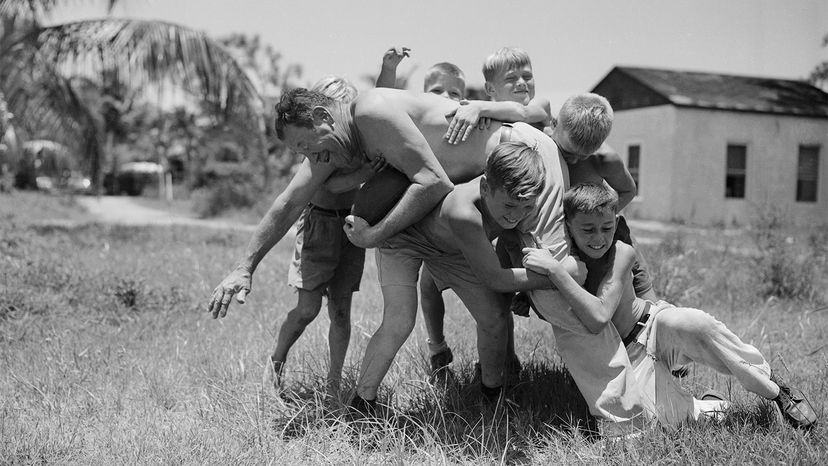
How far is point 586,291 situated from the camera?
306cm

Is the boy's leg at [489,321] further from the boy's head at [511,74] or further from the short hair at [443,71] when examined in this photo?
the short hair at [443,71]

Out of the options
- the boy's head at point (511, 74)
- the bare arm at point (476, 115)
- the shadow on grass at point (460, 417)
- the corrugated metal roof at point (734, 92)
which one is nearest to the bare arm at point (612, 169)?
the bare arm at point (476, 115)

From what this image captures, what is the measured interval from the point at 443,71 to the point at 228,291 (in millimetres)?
1913

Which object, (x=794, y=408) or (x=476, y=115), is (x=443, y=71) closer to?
(x=476, y=115)

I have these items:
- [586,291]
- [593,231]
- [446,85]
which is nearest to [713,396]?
[586,291]

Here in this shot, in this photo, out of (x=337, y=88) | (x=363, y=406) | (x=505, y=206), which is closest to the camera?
(x=505, y=206)

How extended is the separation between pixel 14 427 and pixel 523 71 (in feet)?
9.69

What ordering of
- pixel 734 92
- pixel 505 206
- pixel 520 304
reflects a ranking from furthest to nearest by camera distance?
pixel 734 92, pixel 520 304, pixel 505 206

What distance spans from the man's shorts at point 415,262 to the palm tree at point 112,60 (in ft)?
29.0

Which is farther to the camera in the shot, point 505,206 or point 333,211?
point 333,211

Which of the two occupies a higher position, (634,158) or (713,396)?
(713,396)

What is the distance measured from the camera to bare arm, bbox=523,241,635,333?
299 cm

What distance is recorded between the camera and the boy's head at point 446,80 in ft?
14.6

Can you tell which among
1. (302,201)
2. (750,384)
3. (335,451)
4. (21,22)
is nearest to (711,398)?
(750,384)
